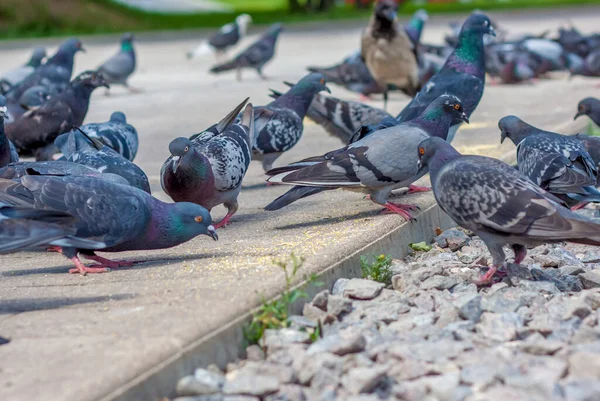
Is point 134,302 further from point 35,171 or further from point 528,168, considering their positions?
point 528,168

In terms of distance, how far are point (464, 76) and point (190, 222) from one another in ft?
11.9

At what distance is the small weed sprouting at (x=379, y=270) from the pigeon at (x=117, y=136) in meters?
2.70

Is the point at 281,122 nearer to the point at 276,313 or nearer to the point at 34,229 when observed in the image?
the point at 34,229

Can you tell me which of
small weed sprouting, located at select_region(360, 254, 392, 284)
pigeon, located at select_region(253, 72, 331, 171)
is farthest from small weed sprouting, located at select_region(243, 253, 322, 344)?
pigeon, located at select_region(253, 72, 331, 171)

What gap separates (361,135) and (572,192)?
142 cm

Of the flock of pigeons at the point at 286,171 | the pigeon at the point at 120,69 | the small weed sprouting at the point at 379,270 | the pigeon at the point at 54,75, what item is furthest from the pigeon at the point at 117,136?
the pigeon at the point at 120,69

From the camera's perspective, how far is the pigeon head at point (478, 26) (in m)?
8.32

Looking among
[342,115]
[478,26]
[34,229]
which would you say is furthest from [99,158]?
[478,26]

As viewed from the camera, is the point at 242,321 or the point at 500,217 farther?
the point at 500,217

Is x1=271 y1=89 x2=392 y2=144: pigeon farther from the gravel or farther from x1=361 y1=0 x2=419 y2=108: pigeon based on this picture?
x1=361 y1=0 x2=419 y2=108: pigeon

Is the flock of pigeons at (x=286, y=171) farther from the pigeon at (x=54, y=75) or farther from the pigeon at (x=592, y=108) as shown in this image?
the pigeon at (x=54, y=75)

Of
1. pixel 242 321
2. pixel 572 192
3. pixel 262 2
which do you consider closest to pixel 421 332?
pixel 242 321

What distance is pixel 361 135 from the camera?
6285mm

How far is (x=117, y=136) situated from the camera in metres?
6.98
